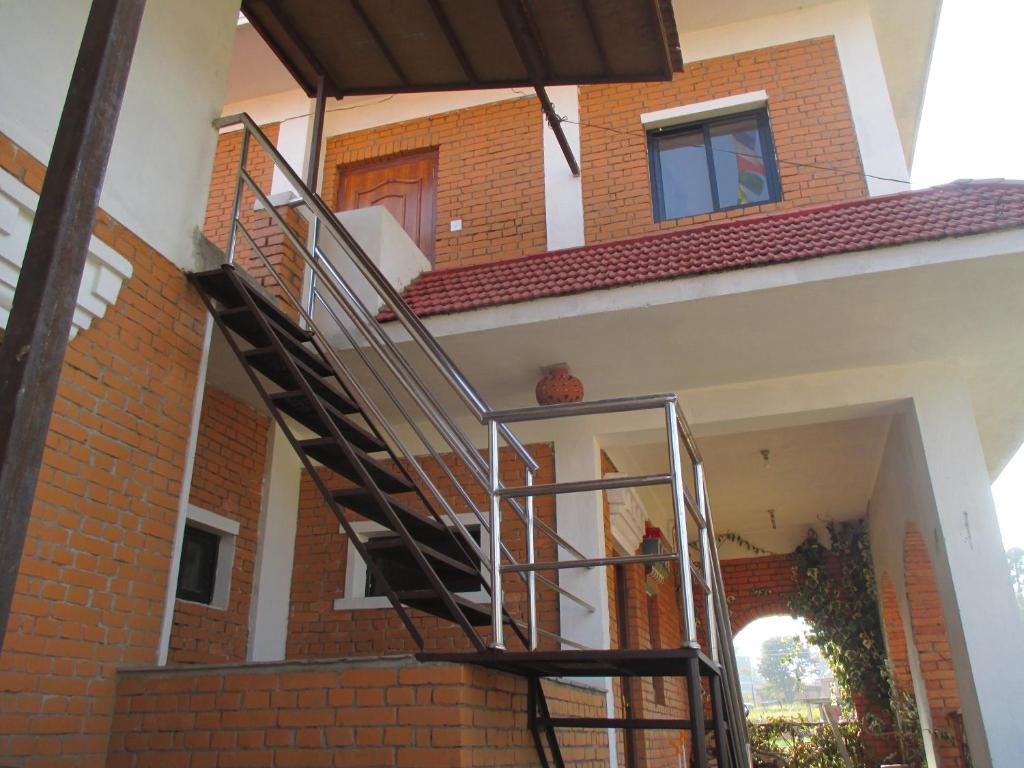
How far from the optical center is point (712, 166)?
8047 millimetres

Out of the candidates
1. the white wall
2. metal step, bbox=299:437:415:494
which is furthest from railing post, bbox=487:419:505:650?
the white wall

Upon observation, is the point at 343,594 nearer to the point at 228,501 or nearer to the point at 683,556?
the point at 228,501

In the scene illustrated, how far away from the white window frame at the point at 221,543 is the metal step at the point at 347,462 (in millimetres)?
2214

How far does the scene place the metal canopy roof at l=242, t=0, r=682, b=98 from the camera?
579 cm

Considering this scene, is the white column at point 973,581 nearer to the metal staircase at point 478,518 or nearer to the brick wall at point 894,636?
the metal staircase at point 478,518

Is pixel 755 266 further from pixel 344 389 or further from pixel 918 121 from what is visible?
pixel 918 121

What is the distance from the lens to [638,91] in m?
8.38

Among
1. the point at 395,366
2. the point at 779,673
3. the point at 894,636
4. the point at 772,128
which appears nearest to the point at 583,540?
the point at 395,366

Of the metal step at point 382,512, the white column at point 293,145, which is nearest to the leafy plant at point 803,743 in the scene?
the metal step at point 382,512

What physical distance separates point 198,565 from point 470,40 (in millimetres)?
4268

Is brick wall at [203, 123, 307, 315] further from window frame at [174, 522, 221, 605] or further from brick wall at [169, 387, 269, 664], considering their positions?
window frame at [174, 522, 221, 605]

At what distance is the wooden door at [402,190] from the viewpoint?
28.3 ft

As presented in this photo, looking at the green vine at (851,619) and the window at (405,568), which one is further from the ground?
the green vine at (851,619)

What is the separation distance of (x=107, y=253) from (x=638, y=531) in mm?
5818
